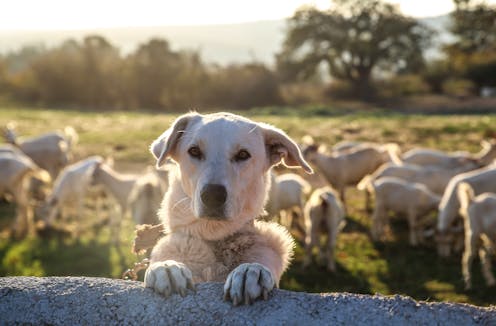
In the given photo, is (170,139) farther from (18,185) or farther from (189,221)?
(18,185)

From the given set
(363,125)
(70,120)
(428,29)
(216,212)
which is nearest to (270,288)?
(216,212)

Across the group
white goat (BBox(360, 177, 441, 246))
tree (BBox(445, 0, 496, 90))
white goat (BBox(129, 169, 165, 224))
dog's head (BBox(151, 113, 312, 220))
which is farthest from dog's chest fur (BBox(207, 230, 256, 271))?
tree (BBox(445, 0, 496, 90))

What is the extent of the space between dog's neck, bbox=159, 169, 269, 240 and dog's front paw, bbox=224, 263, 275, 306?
0.76 metres

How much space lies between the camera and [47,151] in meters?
15.3

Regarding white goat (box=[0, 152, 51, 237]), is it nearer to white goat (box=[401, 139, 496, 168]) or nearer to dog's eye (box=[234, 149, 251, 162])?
white goat (box=[401, 139, 496, 168])

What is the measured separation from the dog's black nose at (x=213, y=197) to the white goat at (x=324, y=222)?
5.81m

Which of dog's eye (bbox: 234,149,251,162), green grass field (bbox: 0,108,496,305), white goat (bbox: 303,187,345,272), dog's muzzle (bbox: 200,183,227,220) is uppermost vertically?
dog's eye (bbox: 234,149,251,162)

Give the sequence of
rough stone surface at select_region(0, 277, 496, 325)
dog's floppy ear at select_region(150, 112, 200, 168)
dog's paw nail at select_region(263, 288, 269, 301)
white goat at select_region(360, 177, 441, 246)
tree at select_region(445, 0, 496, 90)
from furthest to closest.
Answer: tree at select_region(445, 0, 496, 90), white goat at select_region(360, 177, 441, 246), dog's floppy ear at select_region(150, 112, 200, 168), dog's paw nail at select_region(263, 288, 269, 301), rough stone surface at select_region(0, 277, 496, 325)

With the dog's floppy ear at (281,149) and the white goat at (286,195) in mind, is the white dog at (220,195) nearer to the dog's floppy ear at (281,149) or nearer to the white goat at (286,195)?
→ the dog's floppy ear at (281,149)

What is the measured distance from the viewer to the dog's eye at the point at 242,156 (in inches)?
147

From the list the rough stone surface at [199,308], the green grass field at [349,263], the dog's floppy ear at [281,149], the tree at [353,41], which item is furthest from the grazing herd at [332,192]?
the tree at [353,41]

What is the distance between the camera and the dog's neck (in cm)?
370

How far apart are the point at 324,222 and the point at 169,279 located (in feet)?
21.7

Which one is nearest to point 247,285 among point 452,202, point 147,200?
point 147,200
